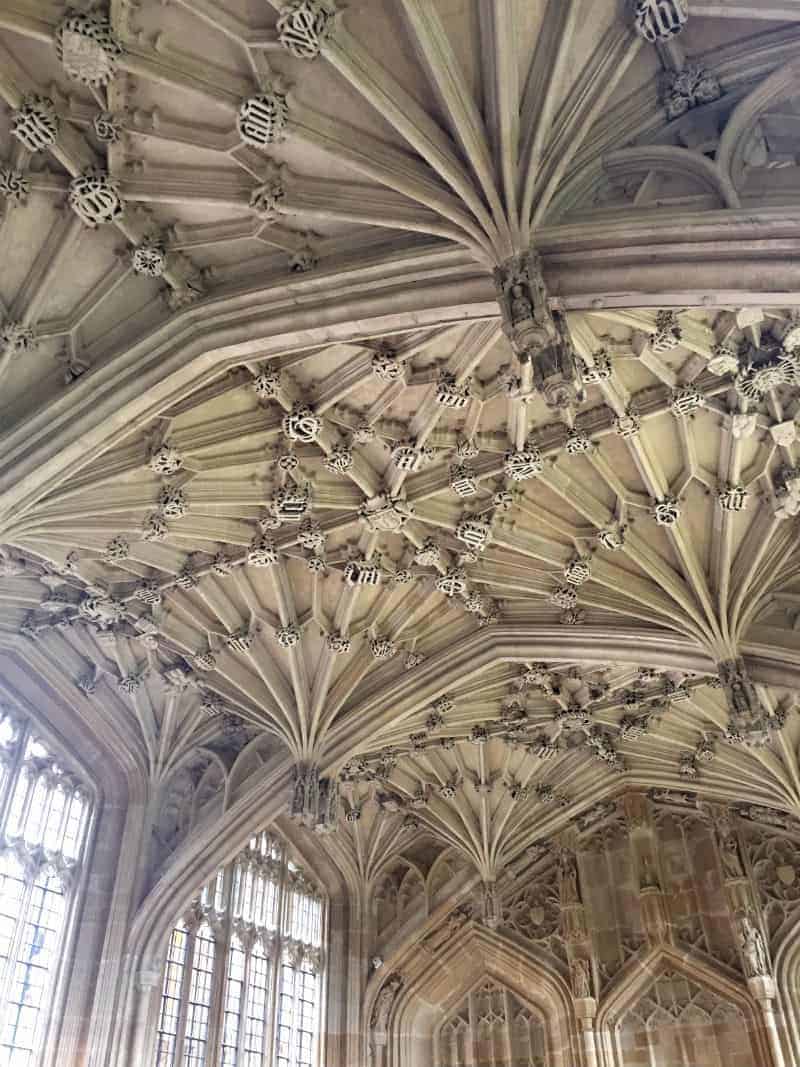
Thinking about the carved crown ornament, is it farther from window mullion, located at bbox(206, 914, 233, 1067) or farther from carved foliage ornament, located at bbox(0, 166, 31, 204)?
window mullion, located at bbox(206, 914, 233, 1067)

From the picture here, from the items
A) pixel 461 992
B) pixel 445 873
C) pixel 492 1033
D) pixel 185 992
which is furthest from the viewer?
pixel 445 873

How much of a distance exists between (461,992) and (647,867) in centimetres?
473

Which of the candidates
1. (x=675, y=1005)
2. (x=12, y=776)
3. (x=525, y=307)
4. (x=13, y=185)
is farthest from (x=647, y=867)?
(x=13, y=185)

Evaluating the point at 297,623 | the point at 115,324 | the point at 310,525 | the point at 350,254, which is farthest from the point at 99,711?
the point at 350,254

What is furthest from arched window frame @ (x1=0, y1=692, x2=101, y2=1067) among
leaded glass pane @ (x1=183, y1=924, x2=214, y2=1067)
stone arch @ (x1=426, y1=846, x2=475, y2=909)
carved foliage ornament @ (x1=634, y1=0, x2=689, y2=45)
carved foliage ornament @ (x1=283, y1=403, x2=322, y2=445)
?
carved foliage ornament @ (x1=634, y1=0, x2=689, y2=45)

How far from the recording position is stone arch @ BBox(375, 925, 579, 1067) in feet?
60.1

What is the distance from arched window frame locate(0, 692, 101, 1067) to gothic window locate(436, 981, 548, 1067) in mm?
8881

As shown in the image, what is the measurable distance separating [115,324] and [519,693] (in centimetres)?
958

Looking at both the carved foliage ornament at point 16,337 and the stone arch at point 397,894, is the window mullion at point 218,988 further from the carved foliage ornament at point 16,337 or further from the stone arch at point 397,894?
the carved foliage ornament at point 16,337

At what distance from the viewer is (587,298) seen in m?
7.73

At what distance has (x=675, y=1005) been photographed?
57.7 ft

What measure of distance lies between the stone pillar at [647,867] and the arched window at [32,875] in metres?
10.9

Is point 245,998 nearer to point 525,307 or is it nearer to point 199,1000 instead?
point 199,1000

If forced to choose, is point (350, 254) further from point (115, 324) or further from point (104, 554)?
point (104, 554)
